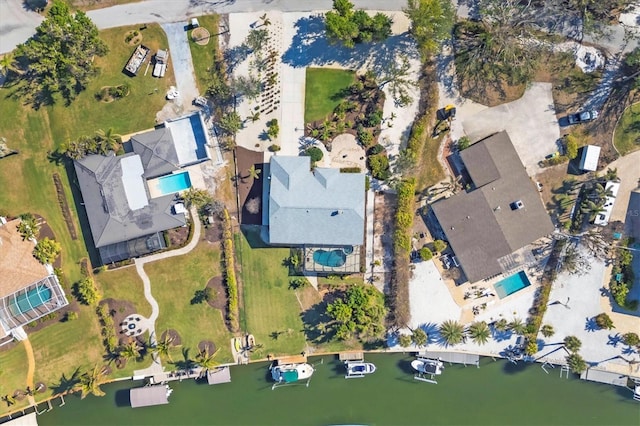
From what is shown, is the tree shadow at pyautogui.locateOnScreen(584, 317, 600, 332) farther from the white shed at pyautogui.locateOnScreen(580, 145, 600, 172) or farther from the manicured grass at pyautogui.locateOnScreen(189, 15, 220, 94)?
the manicured grass at pyautogui.locateOnScreen(189, 15, 220, 94)

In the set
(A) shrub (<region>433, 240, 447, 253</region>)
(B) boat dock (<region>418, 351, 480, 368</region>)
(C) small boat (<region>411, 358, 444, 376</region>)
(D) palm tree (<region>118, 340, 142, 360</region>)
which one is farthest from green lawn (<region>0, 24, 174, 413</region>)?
(A) shrub (<region>433, 240, 447, 253</region>)

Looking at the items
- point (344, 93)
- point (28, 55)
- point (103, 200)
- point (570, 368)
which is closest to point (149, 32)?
point (28, 55)

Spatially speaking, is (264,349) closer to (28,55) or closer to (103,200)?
(103,200)

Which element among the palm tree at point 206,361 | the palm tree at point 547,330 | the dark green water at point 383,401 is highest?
the palm tree at point 206,361

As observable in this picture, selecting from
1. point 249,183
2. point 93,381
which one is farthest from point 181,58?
point 93,381

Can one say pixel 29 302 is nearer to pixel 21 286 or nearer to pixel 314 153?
pixel 21 286

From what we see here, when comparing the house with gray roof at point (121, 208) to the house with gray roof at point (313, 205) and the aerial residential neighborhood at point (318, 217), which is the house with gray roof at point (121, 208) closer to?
the aerial residential neighborhood at point (318, 217)

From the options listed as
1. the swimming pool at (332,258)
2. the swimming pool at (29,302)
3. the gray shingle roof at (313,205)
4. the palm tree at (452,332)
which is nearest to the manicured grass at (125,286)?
the swimming pool at (29,302)
